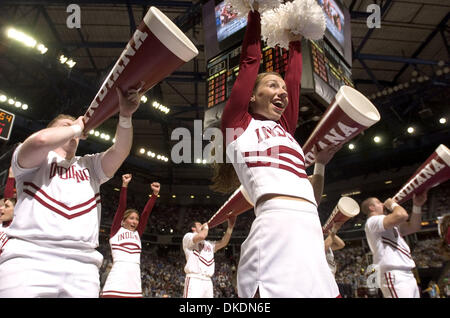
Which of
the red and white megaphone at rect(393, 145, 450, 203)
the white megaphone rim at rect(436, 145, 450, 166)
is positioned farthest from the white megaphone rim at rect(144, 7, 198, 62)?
the white megaphone rim at rect(436, 145, 450, 166)

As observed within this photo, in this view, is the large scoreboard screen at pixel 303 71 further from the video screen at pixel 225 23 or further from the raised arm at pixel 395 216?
the raised arm at pixel 395 216

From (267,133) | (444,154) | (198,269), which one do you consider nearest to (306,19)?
(267,133)

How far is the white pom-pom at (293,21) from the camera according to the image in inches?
85.1

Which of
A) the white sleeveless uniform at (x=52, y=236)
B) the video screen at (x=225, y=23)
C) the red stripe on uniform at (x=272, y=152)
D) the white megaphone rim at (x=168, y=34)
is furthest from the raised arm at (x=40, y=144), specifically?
the video screen at (x=225, y=23)

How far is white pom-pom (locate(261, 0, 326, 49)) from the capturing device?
216 centimetres

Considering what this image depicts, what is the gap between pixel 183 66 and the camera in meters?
12.7

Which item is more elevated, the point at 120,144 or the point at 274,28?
the point at 274,28

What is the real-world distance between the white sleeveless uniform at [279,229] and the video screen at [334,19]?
211 inches

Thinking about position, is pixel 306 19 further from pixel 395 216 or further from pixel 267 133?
pixel 395 216

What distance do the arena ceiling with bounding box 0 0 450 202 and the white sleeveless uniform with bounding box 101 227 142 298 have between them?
3947mm

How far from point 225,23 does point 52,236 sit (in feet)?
19.3

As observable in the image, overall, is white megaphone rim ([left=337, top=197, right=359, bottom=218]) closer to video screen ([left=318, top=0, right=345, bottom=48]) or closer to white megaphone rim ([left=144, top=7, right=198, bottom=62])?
video screen ([left=318, top=0, right=345, bottom=48])
